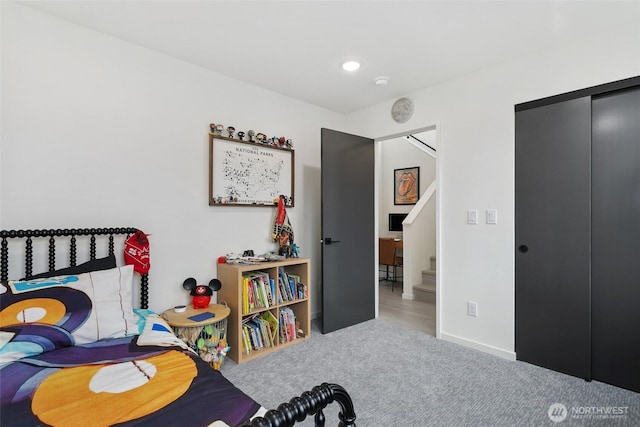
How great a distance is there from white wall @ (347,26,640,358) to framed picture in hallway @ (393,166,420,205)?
2971 millimetres

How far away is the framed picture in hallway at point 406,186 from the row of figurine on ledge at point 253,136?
136 inches

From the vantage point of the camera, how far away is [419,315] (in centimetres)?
365

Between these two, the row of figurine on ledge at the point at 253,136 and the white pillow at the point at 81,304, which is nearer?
the white pillow at the point at 81,304

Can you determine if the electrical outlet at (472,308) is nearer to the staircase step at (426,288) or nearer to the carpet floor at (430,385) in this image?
the carpet floor at (430,385)

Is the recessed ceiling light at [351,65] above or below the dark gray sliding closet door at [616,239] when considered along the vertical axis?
above

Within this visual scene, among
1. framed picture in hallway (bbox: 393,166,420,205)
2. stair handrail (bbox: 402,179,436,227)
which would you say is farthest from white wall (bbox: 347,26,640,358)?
framed picture in hallway (bbox: 393,166,420,205)

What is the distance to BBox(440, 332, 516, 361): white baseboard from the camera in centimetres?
253

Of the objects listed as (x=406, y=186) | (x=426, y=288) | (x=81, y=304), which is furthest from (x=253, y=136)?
(x=406, y=186)

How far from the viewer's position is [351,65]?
8.39 feet

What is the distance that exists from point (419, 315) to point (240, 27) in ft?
11.0

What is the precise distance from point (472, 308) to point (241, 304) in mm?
1988

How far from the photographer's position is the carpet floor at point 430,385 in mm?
1790

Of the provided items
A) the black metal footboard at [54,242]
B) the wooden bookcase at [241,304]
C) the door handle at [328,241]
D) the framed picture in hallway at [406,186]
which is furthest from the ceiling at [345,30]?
the framed picture in hallway at [406,186]

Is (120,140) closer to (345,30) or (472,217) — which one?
(345,30)
